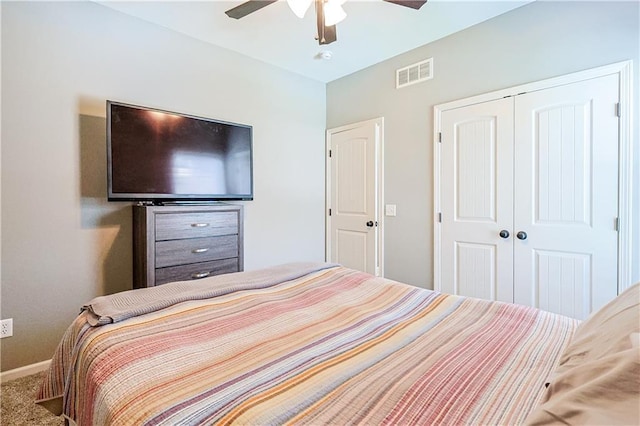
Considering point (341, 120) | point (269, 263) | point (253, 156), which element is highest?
point (341, 120)

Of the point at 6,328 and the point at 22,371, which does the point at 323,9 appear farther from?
the point at 22,371

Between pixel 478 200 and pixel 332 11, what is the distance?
77.4 inches

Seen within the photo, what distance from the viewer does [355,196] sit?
3738 millimetres

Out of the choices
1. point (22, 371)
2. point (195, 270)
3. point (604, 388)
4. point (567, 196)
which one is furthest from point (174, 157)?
point (567, 196)

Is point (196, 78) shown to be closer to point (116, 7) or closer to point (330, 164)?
point (116, 7)

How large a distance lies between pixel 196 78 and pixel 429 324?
296 centimetres

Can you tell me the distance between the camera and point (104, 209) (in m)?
2.46

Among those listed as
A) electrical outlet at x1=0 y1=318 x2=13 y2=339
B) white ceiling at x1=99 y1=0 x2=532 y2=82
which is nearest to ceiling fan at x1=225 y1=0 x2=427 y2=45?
white ceiling at x1=99 y1=0 x2=532 y2=82

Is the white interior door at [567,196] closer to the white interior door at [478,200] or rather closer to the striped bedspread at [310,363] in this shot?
the white interior door at [478,200]

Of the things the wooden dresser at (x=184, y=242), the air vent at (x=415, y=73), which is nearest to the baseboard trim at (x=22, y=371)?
the wooden dresser at (x=184, y=242)

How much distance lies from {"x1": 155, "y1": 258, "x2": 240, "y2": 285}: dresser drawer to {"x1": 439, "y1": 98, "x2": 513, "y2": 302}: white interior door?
202 cm

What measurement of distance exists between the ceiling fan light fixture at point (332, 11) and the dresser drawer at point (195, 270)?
6.57 feet

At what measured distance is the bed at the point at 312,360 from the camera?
67 centimetres

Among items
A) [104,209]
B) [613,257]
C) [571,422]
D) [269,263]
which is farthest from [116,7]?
[613,257]
